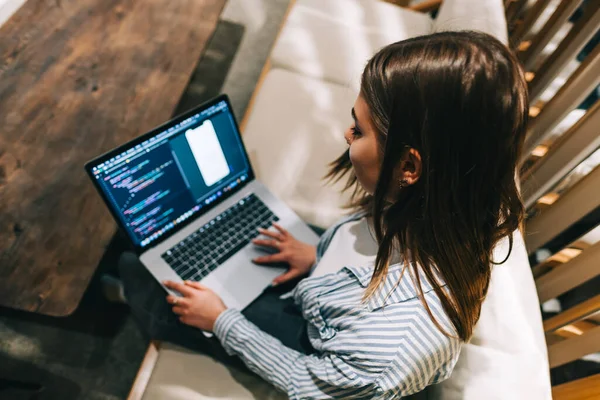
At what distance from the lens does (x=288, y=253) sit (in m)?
1.11

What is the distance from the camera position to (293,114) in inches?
60.4

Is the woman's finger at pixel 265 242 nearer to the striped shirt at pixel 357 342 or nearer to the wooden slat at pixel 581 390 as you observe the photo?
the striped shirt at pixel 357 342

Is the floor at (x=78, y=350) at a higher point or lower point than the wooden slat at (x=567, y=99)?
lower

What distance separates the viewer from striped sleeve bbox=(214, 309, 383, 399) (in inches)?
29.1

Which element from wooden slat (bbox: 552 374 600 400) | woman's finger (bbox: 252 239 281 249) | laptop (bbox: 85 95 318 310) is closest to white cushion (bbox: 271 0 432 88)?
laptop (bbox: 85 95 318 310)

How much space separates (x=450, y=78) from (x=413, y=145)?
0.10 m

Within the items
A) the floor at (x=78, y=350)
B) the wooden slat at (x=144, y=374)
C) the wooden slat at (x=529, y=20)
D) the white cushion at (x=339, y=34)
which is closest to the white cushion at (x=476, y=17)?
the wooden slat at (x=529, y=20)

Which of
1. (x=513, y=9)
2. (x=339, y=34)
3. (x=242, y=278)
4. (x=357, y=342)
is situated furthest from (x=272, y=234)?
(x=513, y=9)

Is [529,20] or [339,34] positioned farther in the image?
[339,34]

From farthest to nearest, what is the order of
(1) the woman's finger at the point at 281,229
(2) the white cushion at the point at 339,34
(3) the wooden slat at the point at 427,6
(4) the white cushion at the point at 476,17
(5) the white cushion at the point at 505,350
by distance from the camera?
(3) the wooden slat at the point at 427,6
(2) the white cushion at the point at 339,34
(4) the white cushion at the point at 476,17
(1) the woman's finger at the point at 281,229
(5) the white cushion at the point at 505,350

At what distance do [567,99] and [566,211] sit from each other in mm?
326

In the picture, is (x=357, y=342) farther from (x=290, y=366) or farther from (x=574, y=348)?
(x=574, y=348)

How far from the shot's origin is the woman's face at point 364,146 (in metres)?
0.70

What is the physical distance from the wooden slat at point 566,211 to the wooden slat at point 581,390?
34 centimetres
